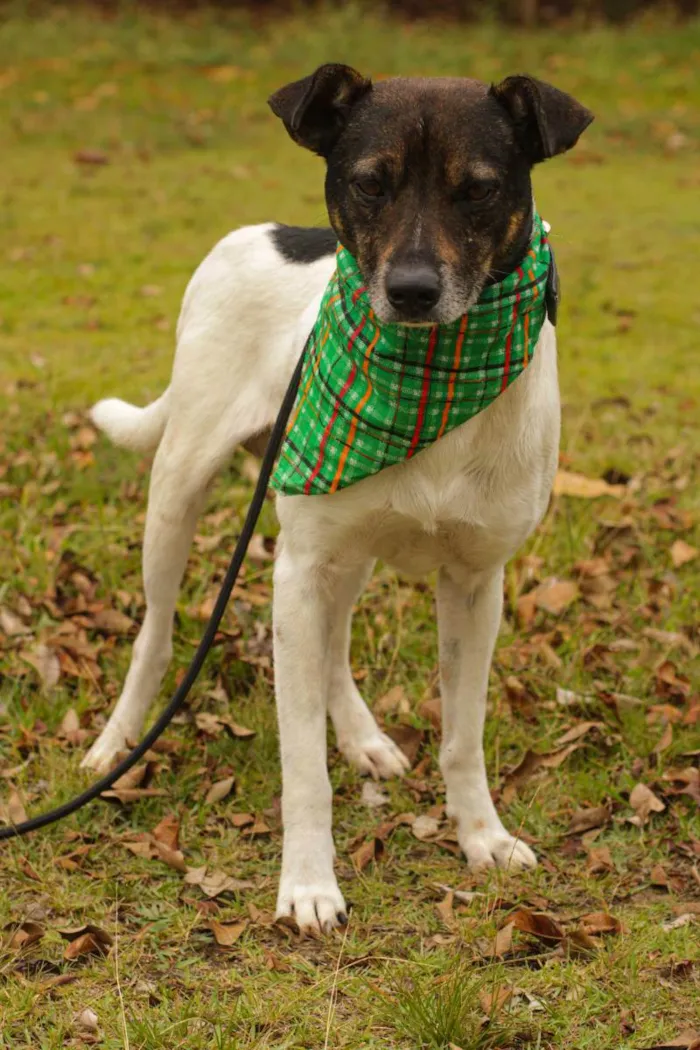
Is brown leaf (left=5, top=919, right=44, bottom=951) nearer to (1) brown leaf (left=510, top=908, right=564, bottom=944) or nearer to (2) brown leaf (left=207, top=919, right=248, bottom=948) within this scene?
(2) brown leaf (left=207, top=919, right=248, bottom=948)

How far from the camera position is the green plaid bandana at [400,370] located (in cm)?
320

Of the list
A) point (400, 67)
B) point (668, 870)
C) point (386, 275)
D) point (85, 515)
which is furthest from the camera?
point (400, 67)

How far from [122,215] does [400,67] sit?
600cm

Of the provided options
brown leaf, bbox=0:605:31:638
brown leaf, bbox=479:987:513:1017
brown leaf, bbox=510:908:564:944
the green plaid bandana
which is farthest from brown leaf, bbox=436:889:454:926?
brown leaf, bbox=0:605:31:638

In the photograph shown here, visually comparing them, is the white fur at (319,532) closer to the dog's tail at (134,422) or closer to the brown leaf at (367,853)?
the dog's tail at (134,422)

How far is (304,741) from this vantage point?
11.8 ft

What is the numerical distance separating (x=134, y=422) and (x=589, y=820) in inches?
77.9

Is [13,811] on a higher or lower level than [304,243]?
lower

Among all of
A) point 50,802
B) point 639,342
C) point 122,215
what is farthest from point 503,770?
point 122,215

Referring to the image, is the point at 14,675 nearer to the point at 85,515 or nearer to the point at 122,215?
the point at 85,515

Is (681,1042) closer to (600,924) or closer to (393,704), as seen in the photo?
(600,924)

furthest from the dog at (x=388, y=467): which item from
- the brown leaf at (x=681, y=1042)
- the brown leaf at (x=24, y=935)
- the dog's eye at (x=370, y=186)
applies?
the brown leaf at (x=681, y=1042)

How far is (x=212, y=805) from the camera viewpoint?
4168 millimetres

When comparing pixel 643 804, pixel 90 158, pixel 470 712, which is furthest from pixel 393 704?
pixel 90 158
